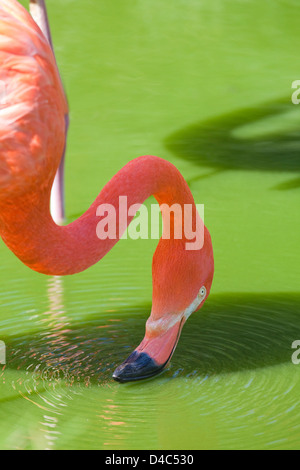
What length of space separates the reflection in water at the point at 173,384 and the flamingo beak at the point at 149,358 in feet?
0.14

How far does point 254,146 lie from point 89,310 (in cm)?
290

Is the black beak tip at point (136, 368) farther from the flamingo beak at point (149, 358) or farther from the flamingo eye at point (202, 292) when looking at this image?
the flamingo eye at point (202, 292)

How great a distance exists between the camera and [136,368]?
138 inches

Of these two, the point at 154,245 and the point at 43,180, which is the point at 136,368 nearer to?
the point at 43,180

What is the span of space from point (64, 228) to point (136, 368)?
0.70m

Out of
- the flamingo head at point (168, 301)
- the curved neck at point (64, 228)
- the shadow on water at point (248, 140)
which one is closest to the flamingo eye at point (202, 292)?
the flamingo head at point (168, 301)

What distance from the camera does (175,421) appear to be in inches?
128

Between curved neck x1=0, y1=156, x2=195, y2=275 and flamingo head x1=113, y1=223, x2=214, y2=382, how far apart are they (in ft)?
1.10

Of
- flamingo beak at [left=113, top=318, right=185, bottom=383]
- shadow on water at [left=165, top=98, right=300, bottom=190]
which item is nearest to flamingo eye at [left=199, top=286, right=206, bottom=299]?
flamingo beak at [left=113, top=318, right=185, bottom=383]

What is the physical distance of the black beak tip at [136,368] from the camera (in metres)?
3.51

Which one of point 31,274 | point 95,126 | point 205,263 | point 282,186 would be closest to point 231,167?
point 282,186

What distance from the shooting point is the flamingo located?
2.93m

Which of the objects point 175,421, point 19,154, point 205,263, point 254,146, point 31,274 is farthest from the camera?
point 254,146

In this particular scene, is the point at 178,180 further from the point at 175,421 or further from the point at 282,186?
the point at 282,186
